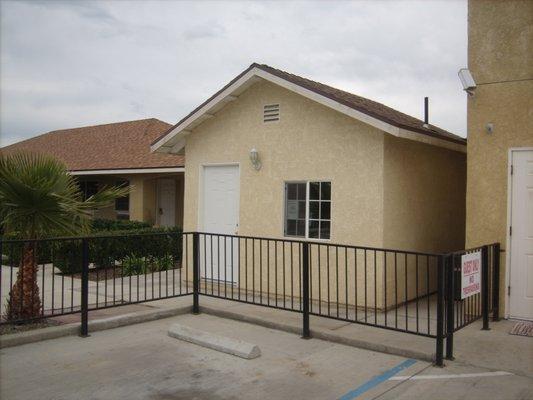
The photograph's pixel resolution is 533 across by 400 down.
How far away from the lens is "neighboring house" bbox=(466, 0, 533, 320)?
7.67 m

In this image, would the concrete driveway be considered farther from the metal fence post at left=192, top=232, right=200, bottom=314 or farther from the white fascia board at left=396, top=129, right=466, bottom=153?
the white fascia board at left=396, top=129, right=466, bottom=153

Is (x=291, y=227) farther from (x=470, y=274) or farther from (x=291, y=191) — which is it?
(x=470, y=274)

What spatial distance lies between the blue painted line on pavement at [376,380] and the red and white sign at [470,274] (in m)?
1.04

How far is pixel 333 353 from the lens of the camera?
6570 millimetres

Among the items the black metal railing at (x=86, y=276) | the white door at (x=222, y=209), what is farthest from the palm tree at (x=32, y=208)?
the white door at (x=222, y=209)

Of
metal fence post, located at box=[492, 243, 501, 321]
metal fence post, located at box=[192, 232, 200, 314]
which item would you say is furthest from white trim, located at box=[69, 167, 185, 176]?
metal fence post, located at box=[492, 243, 501, 321]

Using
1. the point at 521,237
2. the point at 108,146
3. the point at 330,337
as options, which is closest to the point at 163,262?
the point at 330,337

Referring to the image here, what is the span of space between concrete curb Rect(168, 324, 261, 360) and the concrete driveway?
0.27 ft

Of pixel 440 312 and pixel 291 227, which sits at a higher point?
pixel 291 227

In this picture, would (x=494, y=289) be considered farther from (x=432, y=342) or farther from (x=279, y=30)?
(x=279, y=30)

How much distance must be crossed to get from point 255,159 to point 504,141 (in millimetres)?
4226

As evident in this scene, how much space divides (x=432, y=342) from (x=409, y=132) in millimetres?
3230

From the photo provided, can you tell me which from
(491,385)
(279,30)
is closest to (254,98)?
(279,30)

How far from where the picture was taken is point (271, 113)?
9844 millimetres
